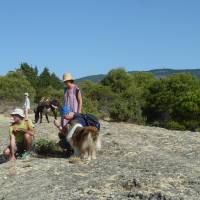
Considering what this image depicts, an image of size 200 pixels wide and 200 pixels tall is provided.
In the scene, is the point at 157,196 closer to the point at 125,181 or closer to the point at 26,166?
the point at 125,181

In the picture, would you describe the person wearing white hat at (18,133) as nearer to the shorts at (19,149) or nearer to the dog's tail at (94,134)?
the shorts at (19,149)

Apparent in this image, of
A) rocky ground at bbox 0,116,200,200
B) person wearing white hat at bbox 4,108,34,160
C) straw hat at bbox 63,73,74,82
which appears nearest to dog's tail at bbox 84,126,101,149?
rocky ground at bbox 0,116,200,200

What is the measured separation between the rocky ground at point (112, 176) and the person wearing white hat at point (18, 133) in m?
0.29

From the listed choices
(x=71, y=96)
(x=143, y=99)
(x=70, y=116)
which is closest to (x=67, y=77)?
(x=71, y=96)

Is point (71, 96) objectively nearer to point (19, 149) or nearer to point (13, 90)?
point (19, 149)

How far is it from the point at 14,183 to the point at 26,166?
1.16 metres

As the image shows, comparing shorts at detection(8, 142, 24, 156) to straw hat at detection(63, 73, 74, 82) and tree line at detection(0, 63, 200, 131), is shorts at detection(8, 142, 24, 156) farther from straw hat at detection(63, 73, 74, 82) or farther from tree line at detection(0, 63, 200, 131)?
tree line at detection(0, 63, 200, 131)

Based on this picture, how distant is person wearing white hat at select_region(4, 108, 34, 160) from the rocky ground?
0.29m

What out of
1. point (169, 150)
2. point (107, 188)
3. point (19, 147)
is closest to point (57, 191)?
point (107, 188)

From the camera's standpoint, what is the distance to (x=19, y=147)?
41.0 ft

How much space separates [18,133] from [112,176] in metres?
2.82

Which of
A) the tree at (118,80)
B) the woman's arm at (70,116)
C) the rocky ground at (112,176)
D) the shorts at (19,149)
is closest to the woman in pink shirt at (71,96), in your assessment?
the woman's arm at (70,116)

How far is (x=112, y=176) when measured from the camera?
10.2m

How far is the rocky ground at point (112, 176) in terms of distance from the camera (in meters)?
9.00
